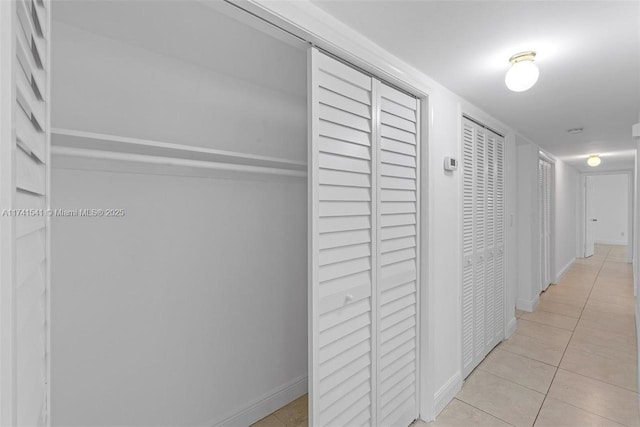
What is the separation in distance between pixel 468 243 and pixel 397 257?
42.1 inches

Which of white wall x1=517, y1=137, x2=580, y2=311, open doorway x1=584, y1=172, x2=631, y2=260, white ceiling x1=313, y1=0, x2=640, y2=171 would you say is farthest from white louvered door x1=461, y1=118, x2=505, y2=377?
open doorway x1=584, y1=172, x2=631, y2=260

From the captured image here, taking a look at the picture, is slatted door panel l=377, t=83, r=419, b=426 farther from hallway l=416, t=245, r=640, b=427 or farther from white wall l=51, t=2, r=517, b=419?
hallway l=416, t=245, r=640, b=427

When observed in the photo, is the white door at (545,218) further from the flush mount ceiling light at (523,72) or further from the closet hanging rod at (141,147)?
the closet hanging rod at (141,147)

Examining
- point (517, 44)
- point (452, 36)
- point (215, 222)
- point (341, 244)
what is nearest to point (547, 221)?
Answer: point (517, 44)

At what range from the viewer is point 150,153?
4.95 feet

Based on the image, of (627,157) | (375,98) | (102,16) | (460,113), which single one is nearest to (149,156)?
(102,16)

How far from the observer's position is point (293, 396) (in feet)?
7.59

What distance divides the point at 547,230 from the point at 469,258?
11.5 ft

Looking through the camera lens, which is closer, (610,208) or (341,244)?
(341,244)

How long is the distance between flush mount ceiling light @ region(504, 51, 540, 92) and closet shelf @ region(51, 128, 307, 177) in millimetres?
1332

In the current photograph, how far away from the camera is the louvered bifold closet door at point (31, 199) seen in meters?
0.42

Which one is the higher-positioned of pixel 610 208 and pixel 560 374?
pixel 610 208

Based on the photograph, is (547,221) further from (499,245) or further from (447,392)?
(447,392)

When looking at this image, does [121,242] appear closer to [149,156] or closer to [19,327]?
[149,156]
